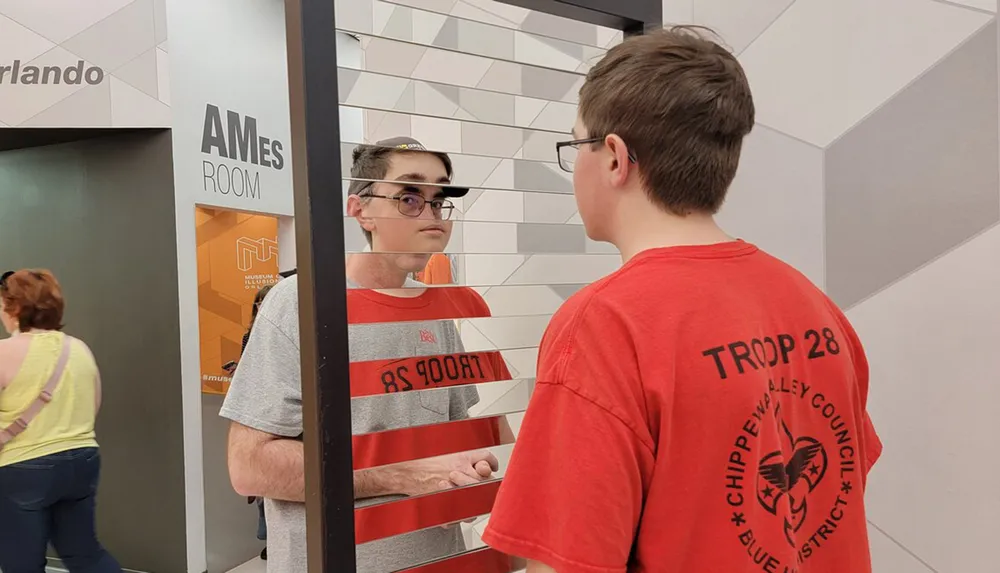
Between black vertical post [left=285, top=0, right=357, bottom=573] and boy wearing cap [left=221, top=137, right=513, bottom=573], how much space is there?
12 cm

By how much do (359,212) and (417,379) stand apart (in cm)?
31

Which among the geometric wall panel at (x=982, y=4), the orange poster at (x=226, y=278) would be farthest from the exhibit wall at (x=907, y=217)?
the orange poster at (x=226, y=278)

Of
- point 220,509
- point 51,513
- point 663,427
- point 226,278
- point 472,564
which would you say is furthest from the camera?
point 226,278

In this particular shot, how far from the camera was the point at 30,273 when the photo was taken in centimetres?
336

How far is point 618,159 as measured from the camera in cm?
88

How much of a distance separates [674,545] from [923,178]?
1.03 metres

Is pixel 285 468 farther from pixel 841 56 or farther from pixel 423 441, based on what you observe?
pixel 841 56

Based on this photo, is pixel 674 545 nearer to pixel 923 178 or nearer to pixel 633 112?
pixel 633 112

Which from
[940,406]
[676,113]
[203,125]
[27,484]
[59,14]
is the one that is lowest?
[27,484]

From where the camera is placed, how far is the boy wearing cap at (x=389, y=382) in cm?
116

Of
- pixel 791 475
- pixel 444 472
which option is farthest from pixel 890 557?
pixel 444 472

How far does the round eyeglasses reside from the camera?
1.21 meters

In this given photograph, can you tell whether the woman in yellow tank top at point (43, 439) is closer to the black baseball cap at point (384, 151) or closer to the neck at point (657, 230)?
the black baseball cap at point (384, 151)

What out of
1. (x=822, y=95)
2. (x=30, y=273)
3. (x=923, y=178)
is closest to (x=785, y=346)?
(x=923, y=178)
